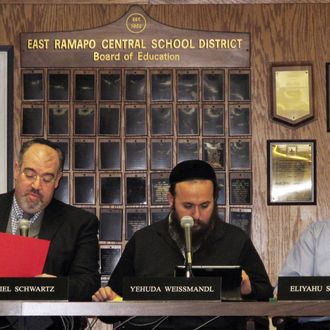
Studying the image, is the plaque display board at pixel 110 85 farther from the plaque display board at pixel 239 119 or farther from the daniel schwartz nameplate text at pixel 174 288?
the daniel schwartz nameplate text at pixel 174 288

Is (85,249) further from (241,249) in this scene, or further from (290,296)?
(290,296)

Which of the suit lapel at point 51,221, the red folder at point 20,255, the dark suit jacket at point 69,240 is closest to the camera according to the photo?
the red folder at point 20,255

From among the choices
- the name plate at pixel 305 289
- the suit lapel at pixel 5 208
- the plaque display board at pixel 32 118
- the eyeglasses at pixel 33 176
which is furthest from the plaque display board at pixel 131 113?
the name plate at pixel 305 289

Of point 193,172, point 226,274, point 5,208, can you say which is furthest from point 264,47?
point 226,274

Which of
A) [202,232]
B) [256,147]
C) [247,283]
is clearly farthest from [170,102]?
[247,283]

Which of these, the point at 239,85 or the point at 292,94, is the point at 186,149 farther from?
the point at 292,94

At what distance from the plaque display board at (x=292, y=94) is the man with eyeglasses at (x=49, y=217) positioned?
2.09 m

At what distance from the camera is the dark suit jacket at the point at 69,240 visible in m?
4.91

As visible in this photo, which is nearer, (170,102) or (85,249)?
(85,249)

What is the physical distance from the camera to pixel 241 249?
5.26 metres

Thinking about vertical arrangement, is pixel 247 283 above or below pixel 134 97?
below

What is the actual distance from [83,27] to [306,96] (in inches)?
68.7

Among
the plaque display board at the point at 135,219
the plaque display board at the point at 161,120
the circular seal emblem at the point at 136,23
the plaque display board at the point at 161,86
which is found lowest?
the plaque display board at the point at 135,219

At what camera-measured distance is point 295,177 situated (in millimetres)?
6633
